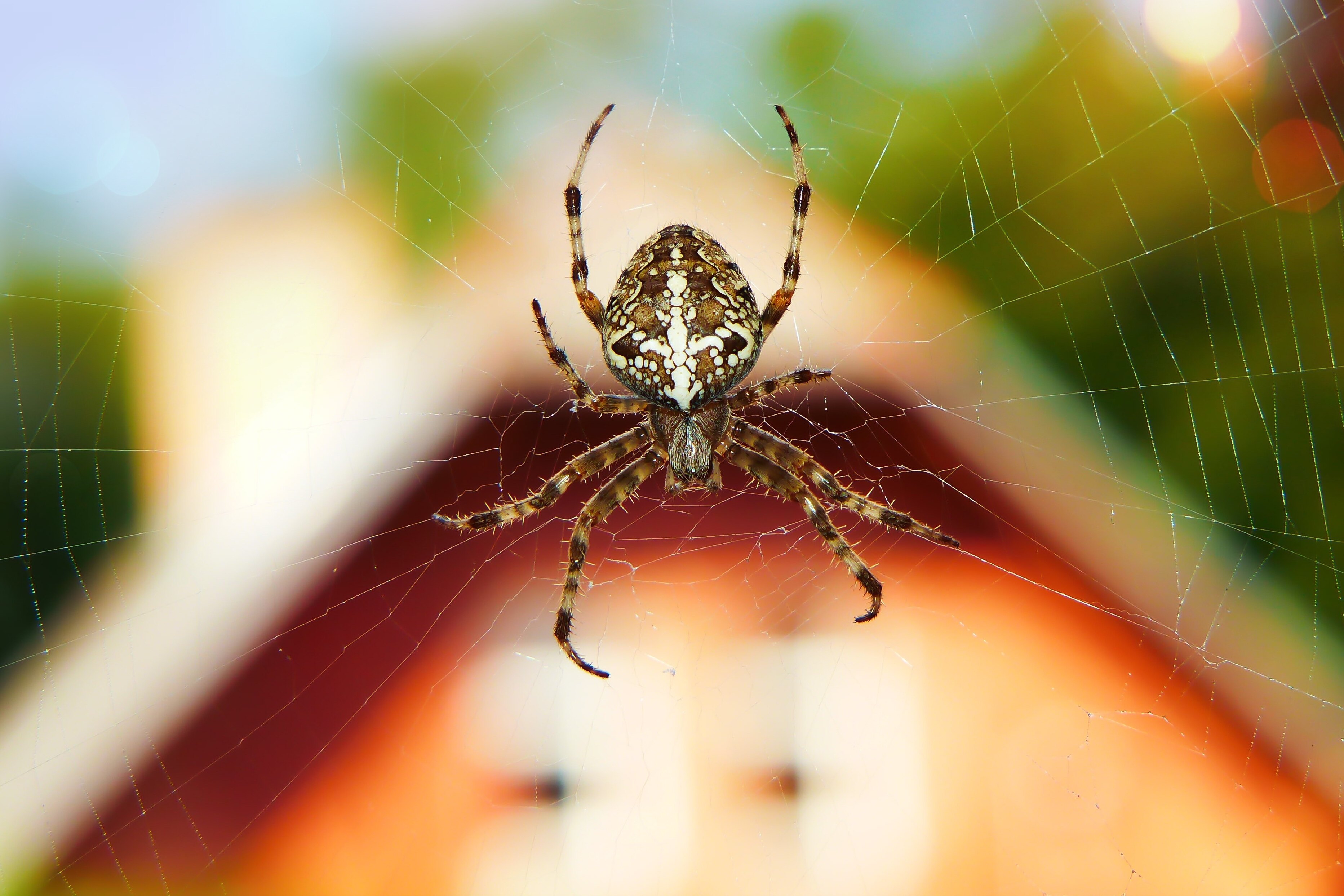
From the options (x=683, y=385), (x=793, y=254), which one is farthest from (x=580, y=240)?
(x=793, y=254)

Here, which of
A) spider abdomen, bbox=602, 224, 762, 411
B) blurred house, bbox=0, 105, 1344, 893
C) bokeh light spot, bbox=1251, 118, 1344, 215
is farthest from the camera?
blurred house, bbox=0, 105, 1344, 893

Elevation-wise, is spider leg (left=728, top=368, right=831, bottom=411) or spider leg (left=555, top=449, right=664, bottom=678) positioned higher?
spider leg (left=728, top=368, right=831, bottom=411)

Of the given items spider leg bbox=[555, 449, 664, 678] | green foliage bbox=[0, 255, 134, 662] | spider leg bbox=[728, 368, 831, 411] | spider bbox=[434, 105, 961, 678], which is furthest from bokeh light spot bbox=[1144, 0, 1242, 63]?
green foliage bbox=[0, 255, 134, 662]

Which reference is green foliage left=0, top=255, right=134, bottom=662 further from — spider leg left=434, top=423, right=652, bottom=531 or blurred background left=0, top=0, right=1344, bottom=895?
spider leg left=434, top=423, right=652, bottom=531

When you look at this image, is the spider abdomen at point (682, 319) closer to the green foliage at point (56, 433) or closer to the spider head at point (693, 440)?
the spider head at point (693, 440)

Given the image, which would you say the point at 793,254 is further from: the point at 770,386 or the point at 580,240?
the point at 580,240

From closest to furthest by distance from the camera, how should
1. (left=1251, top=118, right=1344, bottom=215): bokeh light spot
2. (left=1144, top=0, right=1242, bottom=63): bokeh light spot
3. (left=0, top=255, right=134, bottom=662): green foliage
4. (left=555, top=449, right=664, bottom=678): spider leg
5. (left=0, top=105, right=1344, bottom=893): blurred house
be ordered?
(left=555, top=449, right=664, bottom=678): spider leg → (left=1144, top=0, right=1242, bottom=63): bokeh light spot → (left=1251, top=118, right=1344, bottom=215): bokeh light spot → (left=0, top=105, right=1344, bottom=893): blurred house → (left=0, top=255, right=134, bottom=662): green foliage

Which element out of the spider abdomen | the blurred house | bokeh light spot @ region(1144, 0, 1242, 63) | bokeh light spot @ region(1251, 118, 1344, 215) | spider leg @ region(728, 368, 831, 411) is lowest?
the blurred house
